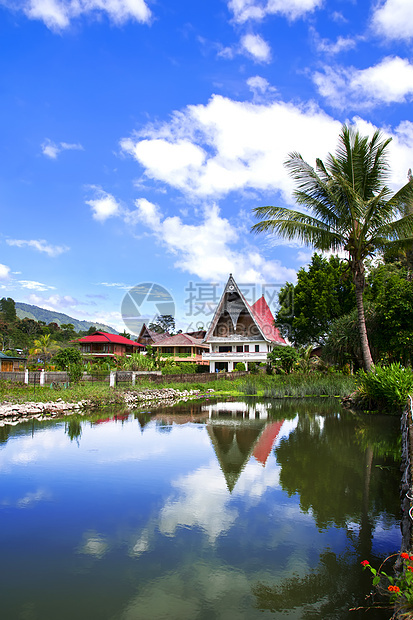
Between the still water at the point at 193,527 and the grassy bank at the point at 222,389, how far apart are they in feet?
21.5

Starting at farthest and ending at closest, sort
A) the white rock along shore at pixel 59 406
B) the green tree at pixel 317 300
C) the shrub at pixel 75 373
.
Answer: the green tree at pixel 317 300, the shrub at pixel 75 373, the white rock along shore at pixel 59 406

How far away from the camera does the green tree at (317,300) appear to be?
27.4 metres

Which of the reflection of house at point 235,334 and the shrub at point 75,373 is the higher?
the reflection of house at point 235,334

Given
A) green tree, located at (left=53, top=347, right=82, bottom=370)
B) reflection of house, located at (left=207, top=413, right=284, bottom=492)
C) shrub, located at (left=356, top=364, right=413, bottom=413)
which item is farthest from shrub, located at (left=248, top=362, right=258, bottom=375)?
reflection of house, located at (left=207, top=413, right=284, bottom=492)

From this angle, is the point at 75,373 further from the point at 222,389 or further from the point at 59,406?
the point at 222,389

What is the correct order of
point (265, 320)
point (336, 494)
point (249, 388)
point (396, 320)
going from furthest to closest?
point (265, 320) → point (249, 388) → point (396, 320) → point (336, 494)

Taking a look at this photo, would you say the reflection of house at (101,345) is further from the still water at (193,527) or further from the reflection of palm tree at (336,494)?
the still water at (193,527)

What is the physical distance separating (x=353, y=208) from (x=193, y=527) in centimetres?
1197

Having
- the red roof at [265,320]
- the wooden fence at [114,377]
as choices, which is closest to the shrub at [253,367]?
the red roof at [265,320]

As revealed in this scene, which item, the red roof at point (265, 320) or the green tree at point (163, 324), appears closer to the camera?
the red roof at point (265, 320)

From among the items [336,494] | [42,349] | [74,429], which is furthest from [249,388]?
[42,349]

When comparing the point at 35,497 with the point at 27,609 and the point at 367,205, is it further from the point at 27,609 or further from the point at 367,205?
the point at 367,205

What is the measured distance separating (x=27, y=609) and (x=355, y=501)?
3.71 metres

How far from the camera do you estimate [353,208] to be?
13805 mm
